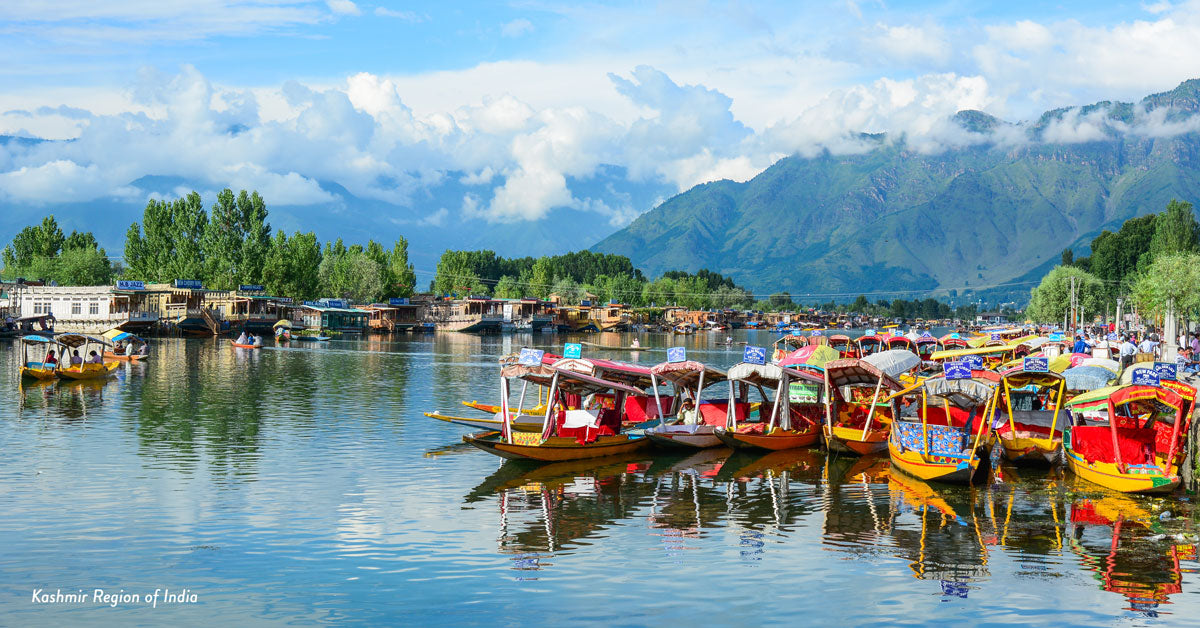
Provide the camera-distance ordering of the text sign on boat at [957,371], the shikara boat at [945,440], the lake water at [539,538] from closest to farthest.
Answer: the lake water at [539,538], the shikara boat at [945,440], the text sign on boat at [957,371]

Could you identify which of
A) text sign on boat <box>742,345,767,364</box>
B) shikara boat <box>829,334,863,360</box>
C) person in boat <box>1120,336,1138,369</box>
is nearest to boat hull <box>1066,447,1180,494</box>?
Answer: text sign on boat <box>742,345,767,364</box>

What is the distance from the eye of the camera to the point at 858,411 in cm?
3850

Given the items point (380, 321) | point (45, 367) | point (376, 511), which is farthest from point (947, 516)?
point (380, 321)

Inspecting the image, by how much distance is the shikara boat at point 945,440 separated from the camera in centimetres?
2856

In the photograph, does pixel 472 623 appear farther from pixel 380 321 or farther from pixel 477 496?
pixel 380 321

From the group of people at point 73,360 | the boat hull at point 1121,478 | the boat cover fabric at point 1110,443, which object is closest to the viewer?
the boat hull at point 1121,478

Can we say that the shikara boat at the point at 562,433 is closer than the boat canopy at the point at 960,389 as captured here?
Yes

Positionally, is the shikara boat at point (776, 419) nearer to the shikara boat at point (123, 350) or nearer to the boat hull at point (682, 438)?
the boat hull at point (682, 438)

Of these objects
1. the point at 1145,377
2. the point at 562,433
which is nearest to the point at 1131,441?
the point at 1145,377

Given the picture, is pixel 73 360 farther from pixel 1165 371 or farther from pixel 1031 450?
pixel 1165 371

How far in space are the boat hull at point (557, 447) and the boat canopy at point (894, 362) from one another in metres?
9.33

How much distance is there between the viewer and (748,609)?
17.9 metres

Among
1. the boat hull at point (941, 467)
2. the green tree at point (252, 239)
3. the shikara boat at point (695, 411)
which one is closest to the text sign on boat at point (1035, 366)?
the boat hull at point (941, 467)

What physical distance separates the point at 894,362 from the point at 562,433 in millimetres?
13057
